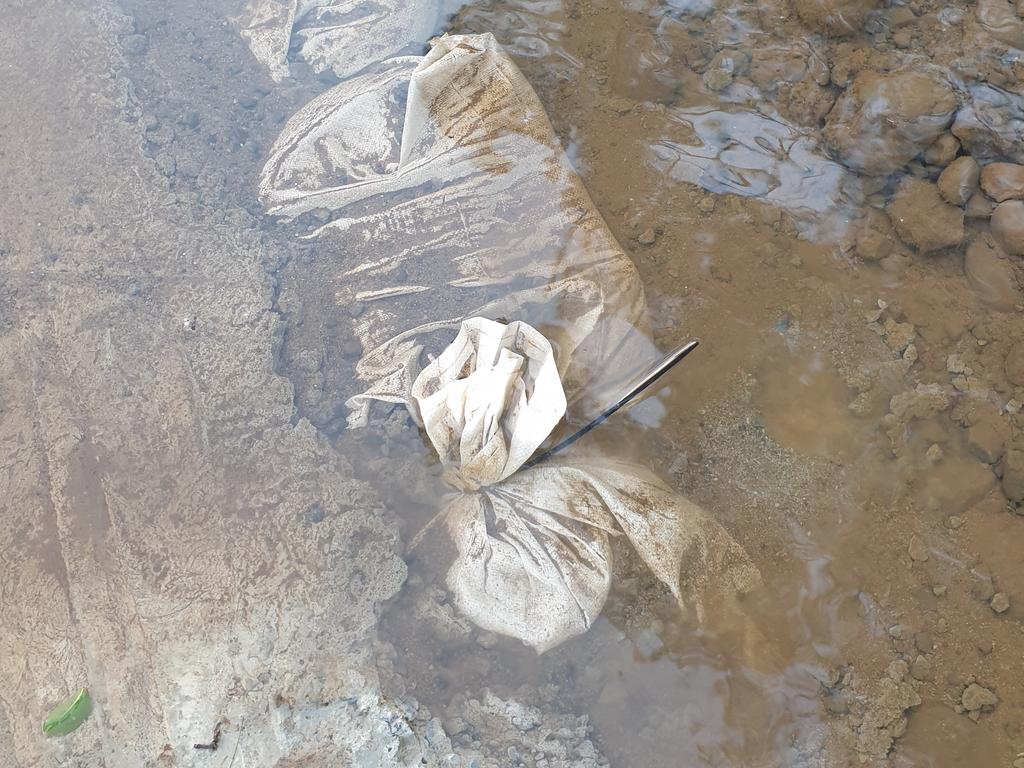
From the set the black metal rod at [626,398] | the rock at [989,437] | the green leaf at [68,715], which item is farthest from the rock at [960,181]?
the green leaf at [68,715]

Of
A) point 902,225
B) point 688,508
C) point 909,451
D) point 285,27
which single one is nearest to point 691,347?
point 688,508

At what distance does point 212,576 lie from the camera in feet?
7.91

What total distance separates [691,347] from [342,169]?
1664 millimetres

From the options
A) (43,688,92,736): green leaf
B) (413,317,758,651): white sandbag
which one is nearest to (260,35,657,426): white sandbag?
(413,317,758,651): white sandbag

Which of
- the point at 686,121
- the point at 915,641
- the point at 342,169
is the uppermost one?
the point at 342,169

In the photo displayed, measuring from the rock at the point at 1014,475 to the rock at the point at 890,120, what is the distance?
1.23 meters

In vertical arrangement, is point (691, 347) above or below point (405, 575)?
above

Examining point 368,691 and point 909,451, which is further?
point 909,451

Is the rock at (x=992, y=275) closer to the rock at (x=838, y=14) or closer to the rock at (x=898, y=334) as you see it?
the rock at (x=898, y=334)

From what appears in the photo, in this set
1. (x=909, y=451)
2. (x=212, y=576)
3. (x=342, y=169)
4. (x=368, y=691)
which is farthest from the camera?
(x=342, y=169)

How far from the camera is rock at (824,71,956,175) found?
291cm

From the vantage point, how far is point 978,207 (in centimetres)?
291

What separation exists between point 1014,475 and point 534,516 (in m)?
1.68

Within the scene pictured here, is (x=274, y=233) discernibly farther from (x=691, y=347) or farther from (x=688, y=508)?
(x=688, y=508)
